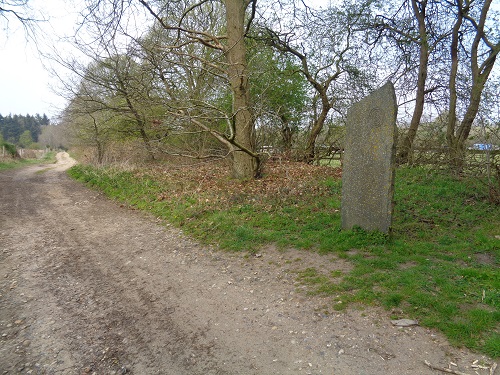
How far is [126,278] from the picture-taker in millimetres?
4680

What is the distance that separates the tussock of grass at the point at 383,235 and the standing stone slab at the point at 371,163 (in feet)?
1.10

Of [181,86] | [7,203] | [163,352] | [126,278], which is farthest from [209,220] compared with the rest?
[181,86]

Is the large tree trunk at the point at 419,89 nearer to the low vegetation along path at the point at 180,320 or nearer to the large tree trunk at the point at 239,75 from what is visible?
the large tree trunk at the point at 239,75

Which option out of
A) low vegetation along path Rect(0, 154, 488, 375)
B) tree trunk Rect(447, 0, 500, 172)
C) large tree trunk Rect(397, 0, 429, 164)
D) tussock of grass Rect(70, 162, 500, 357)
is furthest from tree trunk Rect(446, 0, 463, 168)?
low vegetation along path Rect(0, 154, 488, 375)

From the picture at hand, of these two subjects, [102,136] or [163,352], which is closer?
[163,352]

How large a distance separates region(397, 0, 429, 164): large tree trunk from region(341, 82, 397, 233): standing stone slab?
6744 millimetres

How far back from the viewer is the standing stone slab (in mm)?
4848

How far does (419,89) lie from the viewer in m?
11.4

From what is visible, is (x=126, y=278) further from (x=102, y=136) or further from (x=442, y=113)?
(x=102, y=136)

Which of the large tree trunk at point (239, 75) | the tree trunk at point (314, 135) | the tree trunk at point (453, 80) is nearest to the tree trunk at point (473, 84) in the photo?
the tree trunk at point (453, 80)

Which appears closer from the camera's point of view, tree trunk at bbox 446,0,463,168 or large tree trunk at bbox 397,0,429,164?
tree trunk at bbox 446,0,463,168

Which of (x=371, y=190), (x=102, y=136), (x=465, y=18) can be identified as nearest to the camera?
(x=371, y=190)

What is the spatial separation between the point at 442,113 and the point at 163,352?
12.6 metres

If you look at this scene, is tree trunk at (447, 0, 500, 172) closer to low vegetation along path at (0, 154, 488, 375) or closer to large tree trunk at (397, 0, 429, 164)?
large tree trunk at (397, 0, 429, 164)
